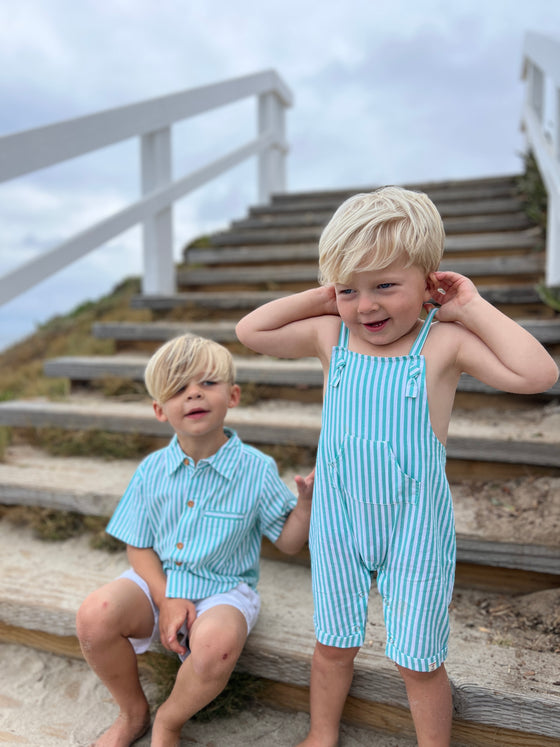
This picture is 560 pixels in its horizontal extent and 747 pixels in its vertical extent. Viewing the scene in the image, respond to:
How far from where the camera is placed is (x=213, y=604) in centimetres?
146

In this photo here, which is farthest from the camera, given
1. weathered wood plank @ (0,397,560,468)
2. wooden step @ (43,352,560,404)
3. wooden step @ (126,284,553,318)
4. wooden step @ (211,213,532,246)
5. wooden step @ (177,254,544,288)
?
wooden step @ (211,213,532,246)

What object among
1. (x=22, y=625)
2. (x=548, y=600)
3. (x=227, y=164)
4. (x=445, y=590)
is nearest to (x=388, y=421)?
(x=445, y=590)

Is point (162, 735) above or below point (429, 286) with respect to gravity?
below

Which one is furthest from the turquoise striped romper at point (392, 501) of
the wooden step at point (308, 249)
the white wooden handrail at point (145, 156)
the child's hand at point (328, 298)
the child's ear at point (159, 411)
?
Answer: the wooden step at point (308, 249)

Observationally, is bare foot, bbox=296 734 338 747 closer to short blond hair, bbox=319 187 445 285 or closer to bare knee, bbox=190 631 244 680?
bare knee, bbox=190 631 244 680

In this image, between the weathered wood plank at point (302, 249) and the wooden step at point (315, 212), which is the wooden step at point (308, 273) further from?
the wooden step at point (315, 212)

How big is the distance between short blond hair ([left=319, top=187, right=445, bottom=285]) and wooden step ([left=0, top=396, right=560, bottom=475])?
1051 mm

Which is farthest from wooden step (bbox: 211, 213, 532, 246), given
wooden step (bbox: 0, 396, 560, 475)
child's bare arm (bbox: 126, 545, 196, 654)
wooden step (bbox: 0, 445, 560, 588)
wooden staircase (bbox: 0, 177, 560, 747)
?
child's bare arm (bbox: 126, 545, 196, 654)

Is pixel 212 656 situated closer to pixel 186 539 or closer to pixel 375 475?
pixel 186 539

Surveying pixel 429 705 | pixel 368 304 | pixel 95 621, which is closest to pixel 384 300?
pixel 368 304

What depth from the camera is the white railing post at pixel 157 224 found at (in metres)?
3.65

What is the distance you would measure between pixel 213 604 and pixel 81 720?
470mm

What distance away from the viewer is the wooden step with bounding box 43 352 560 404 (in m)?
2.42

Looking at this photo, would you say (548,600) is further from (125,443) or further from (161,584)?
(125,443)
